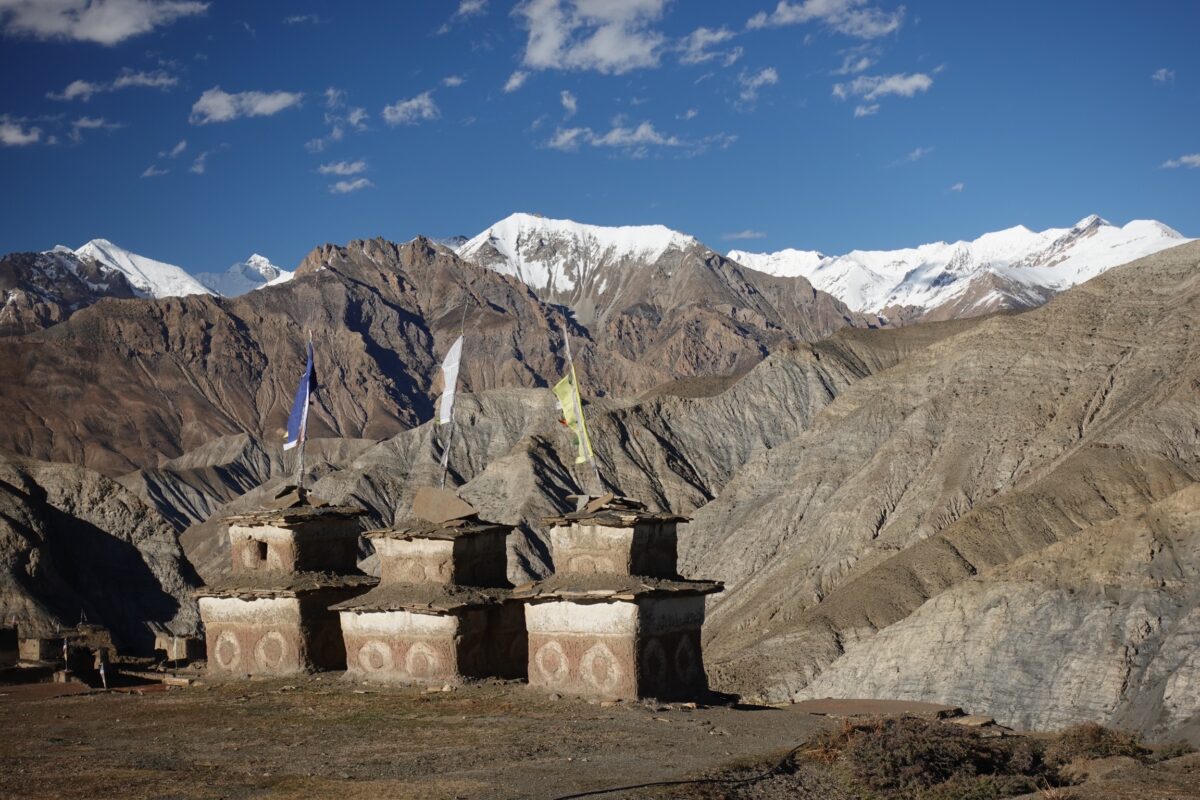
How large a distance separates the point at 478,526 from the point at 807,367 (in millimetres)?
100253

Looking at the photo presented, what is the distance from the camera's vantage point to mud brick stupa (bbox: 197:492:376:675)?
34.9 m

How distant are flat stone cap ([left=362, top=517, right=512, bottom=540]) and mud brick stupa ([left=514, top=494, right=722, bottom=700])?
74.1 inches

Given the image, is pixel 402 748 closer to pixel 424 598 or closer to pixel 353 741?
pixel 353 741

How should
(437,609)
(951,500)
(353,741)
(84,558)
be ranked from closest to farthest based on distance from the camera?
(353,741)
(437,609)
(84,558)
(951,500)

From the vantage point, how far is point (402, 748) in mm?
24906

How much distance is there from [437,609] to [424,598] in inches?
29.5

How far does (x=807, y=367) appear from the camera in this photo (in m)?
132

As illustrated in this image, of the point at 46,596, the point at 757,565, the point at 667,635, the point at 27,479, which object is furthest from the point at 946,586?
the point at 27,479

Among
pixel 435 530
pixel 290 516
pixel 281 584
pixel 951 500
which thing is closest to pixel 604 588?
pixel 435 530

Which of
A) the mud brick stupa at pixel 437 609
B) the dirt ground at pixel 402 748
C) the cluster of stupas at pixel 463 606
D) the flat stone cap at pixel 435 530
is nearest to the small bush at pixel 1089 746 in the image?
the dirt ground at pixel 402 748

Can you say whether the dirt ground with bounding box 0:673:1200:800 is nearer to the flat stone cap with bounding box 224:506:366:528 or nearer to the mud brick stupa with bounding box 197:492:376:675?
the mud brick stupa with bounding box 197:492:376:675

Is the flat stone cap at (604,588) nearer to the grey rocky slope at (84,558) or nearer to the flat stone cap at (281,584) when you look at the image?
the flat stone cap at (281,584)

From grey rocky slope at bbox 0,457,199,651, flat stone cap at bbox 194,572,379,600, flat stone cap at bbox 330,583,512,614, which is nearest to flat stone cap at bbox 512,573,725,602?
flat stone cap at bbox 330,583,512,614

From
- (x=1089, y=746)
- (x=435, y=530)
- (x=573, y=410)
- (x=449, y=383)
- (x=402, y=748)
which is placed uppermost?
(x=449, y=383)
